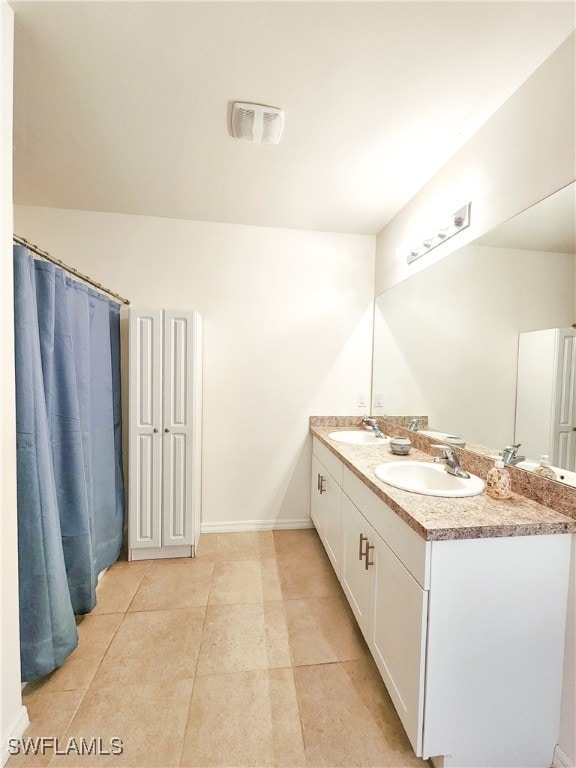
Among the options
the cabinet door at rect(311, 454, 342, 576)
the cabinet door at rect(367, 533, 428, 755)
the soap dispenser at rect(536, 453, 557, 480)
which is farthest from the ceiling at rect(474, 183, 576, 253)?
the cabinet door at rect(311, 454, 342, 576)

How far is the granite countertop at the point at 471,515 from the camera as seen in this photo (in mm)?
910

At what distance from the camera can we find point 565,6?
3.07ft

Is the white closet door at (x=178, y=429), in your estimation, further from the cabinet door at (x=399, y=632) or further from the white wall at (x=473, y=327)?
the white wall at (x=473, y=327)

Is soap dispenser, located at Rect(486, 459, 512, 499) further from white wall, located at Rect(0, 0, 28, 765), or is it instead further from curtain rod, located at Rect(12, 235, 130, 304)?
curtain rod, located at Rect(12, 235, 130, 304)

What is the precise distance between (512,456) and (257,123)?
1.85 meters

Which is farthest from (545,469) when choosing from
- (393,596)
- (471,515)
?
(393,596)

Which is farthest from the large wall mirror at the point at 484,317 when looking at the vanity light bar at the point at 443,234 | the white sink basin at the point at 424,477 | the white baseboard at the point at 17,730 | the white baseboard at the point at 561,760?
the white baseboard at the point at 17,730

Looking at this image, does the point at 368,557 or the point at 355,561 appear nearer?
the point at 368,557

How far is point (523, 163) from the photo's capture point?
3.85 ft

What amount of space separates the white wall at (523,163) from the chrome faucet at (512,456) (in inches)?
13.1

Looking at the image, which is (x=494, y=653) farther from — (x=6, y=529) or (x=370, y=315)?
(x=370, y=315)

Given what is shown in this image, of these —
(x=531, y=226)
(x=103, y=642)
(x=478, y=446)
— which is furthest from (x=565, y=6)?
(x=103, y=642)

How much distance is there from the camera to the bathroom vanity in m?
0.92

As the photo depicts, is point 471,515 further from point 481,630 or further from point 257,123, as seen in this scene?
point 257,123
